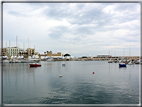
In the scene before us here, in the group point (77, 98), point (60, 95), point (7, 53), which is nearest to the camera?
point (77, 98)

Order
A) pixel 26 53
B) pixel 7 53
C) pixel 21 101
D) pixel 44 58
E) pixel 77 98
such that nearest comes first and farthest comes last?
pixel 21 101
pixel 77 98
pixel 7 53
pixel 26 53
pixel 44 58

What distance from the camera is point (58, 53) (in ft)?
631

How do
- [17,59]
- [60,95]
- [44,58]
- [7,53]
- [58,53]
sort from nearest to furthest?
[60,95] → [17,59] → [7,53] → [44,58] → [58,53]

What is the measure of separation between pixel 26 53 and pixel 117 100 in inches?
5657

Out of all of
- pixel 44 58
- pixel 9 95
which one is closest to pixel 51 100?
pixel 9 95

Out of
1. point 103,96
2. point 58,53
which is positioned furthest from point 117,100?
point 58,53

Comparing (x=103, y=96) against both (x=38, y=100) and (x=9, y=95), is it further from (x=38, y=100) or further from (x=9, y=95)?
(x=9, y=95)

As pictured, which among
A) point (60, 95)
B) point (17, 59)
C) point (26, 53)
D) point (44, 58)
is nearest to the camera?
point (60, 95)

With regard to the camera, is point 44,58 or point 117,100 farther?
point 44,58

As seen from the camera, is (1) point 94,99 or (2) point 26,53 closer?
(1) point 94,99

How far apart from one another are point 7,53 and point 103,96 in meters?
136

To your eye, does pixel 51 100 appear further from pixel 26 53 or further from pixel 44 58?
pixel 44 58

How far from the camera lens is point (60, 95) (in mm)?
15781

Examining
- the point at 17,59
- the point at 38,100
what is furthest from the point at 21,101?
the point at 17,59
